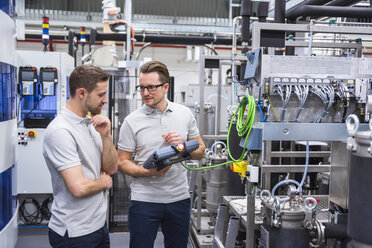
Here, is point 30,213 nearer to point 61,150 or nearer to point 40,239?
point 40,239

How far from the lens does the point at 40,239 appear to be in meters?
3.59

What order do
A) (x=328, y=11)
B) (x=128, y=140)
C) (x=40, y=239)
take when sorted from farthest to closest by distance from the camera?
(x=40, y=239) → (x=328, y=11) → (x=128, y=140)

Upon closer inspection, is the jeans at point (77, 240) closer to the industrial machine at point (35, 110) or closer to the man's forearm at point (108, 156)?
the man's forearm at point (108, 156)

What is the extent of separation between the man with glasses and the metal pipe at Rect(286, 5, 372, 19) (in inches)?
81.7

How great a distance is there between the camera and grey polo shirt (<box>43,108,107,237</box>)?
4.64 ft

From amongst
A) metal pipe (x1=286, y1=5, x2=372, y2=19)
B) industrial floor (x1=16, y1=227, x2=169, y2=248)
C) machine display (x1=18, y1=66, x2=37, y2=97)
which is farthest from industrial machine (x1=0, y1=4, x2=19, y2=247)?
metal pipe (x1=286, y1=5, x2=372, y2=19)

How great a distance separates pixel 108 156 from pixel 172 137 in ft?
1.09

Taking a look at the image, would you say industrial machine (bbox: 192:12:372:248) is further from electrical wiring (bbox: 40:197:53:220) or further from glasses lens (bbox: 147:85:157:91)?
electrical wiring (bbox: 40:197:53:220)

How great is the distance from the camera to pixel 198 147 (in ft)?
6.18

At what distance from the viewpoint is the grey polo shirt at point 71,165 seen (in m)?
1.41

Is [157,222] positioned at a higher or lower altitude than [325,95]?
lower

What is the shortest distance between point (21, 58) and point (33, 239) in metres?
1.93

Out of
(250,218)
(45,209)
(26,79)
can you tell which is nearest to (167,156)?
(250,218)

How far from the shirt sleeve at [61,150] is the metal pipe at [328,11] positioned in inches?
108
